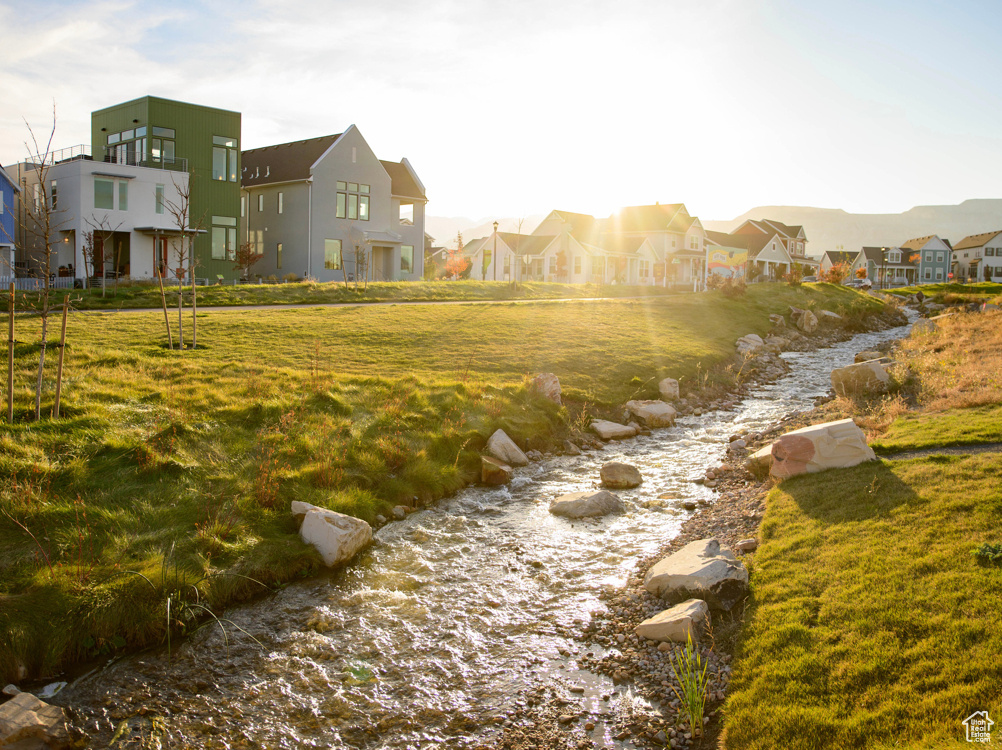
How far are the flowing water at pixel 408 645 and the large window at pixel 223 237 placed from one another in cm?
3709

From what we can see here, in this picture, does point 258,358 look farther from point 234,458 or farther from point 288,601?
point 288,601

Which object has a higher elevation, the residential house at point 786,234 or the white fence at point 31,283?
the residential house at point 786,234

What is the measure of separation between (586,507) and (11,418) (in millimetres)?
8690

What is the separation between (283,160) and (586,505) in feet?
152

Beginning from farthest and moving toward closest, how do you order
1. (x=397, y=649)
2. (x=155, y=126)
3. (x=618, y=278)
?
(x=618, y=278) → (x=155, y=126) → (x=397, y=649)

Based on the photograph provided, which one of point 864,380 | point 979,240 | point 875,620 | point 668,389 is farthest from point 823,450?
point 979,240

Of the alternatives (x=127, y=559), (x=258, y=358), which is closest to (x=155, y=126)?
(x=258, y=358)

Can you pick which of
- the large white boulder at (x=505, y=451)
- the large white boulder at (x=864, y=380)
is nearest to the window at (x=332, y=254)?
the large white boulder at (x=505, y=451)

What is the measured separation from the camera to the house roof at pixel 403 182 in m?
52.2

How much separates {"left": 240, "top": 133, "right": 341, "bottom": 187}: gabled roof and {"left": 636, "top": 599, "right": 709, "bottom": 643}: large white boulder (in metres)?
44.2

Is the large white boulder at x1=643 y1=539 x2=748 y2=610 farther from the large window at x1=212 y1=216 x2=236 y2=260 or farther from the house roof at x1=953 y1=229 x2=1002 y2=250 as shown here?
the house roof at x1=953 y1=229 x2=1002 y2=250

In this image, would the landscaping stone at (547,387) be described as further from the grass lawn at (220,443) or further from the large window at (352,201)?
the large window at (352,201)

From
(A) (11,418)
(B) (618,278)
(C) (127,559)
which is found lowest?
(C) (127,559)

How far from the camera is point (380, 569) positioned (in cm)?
859
